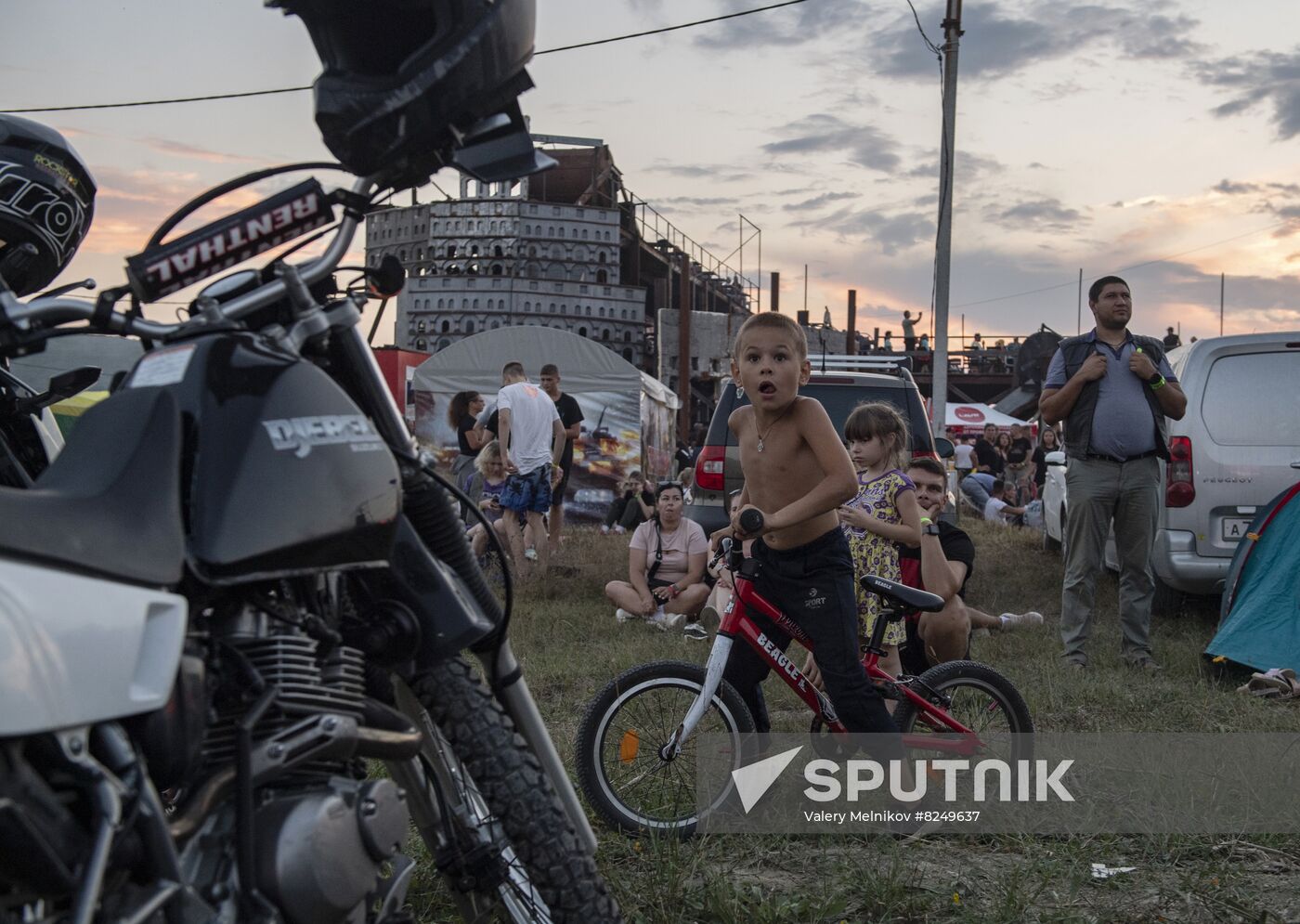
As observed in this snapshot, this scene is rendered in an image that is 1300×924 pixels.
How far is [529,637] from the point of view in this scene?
7.40m

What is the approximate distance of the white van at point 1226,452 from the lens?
24.2 feet

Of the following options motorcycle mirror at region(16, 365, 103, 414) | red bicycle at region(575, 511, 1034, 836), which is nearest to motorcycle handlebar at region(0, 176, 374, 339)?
motorcycle mirror at region(16, 365, 103, 414)

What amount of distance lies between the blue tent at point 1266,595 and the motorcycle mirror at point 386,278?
5165 millimetres

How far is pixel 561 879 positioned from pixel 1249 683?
15.3ft

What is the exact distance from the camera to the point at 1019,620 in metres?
7.92

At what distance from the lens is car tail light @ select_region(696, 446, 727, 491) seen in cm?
838

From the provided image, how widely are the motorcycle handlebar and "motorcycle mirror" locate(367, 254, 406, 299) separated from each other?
0.28ft

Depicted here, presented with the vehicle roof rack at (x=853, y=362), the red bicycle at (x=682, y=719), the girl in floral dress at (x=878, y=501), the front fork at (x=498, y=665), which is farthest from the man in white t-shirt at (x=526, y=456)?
the front fork at (x=498, y=665)

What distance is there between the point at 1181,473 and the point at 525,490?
4.84 m

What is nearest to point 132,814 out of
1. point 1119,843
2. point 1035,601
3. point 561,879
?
point 561,879

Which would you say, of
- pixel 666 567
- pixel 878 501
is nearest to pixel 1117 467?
pixel 878 501

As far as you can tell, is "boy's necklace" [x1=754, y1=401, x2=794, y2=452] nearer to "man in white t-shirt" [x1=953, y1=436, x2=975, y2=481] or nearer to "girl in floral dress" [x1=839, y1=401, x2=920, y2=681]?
"girl in floral dress" [x1=839, y1=401, x2=920, y2=681]

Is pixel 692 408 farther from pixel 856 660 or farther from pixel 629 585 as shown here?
pixel 856 660

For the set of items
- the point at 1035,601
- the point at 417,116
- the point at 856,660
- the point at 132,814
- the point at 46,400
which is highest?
the point at 417,116
